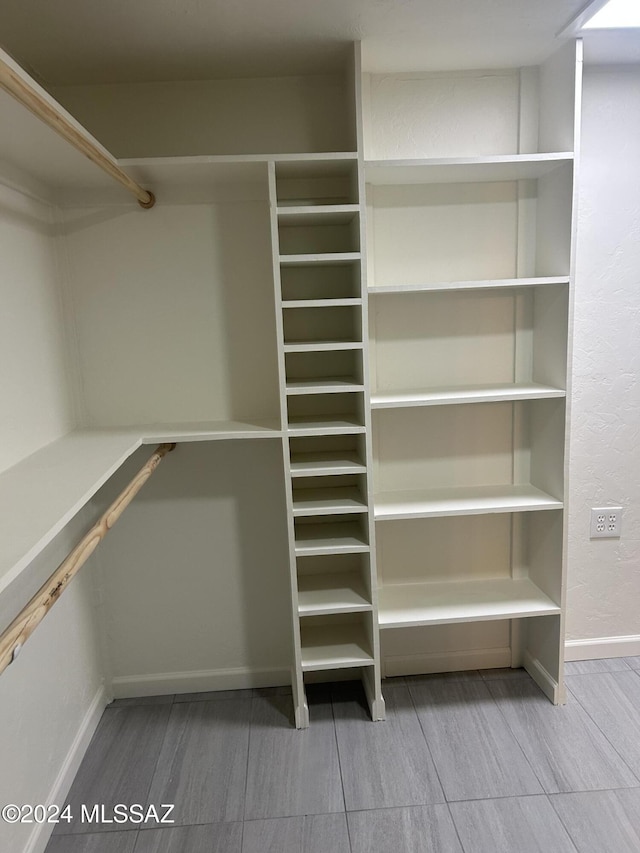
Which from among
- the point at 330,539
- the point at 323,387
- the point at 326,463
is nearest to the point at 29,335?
the point at 323,387

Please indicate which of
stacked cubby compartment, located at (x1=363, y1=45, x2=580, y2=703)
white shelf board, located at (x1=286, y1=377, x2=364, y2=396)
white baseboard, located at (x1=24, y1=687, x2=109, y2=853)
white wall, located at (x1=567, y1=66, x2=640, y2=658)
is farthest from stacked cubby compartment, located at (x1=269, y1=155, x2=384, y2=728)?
white wall, located at (x1=567, y1=66, x2=640, y2=658)

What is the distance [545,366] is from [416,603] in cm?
99

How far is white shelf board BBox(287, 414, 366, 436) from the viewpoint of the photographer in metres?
2.15

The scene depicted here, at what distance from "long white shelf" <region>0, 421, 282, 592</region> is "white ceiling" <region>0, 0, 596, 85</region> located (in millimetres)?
1165

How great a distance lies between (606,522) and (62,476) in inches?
80.7

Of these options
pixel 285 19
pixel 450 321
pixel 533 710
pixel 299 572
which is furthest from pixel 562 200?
pixel 533 710

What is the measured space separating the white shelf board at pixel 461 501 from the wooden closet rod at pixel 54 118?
135 centimetres

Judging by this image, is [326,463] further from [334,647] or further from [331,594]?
[334,647]

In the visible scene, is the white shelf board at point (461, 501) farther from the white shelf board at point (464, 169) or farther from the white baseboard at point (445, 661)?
the white shelf board at point (464, 169)

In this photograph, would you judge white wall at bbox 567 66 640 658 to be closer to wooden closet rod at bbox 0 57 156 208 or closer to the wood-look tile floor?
the wood-look tile floor

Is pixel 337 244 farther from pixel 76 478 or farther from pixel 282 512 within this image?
pixel 76 478

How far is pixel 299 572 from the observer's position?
2518 millimetres

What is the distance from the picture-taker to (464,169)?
2.15 m

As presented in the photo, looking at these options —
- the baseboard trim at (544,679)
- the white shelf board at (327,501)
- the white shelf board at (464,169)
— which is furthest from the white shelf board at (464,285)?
the baseboard trim at (544,679)
